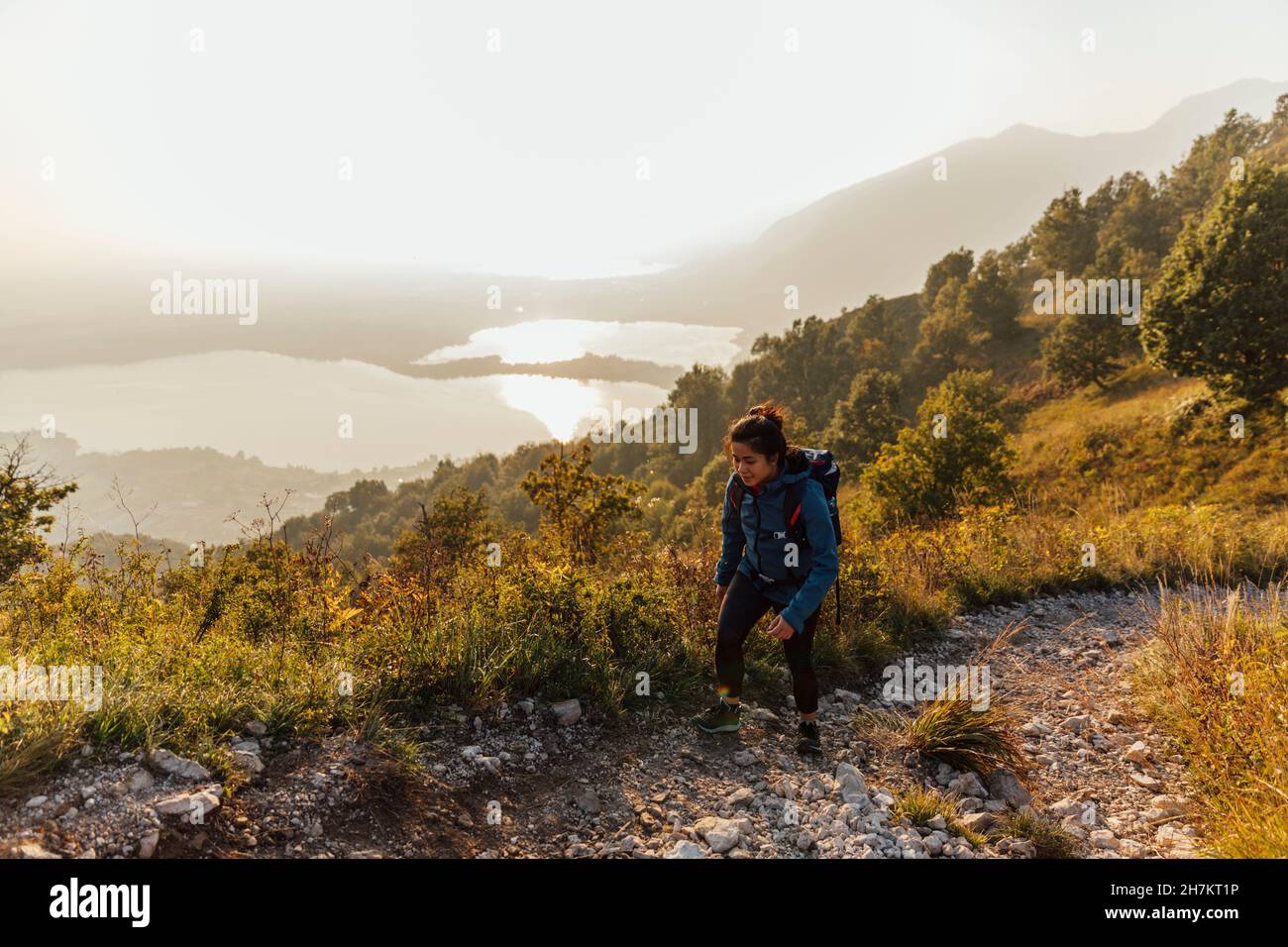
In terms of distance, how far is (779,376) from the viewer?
290 ft

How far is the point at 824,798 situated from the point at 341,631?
3.82 meters

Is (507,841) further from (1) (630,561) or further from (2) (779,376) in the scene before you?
(2) (779,376)

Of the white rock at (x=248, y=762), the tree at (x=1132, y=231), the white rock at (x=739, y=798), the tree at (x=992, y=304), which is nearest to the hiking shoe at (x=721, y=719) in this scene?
the white rock at (x=739, y=798)

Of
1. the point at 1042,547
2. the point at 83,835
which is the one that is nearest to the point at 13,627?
the point at 83,835

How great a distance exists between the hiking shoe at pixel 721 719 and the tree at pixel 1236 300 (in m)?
33.8

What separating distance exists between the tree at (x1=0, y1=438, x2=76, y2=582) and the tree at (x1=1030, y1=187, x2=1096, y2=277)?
98.1m

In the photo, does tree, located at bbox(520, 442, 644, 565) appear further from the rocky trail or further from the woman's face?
the woman's face

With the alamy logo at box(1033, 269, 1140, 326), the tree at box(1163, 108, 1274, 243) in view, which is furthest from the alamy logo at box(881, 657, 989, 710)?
the tree at box(1163, 108, 1274, 243)

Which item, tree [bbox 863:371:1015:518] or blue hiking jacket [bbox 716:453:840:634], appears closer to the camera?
blue hiking jacket [bbox 716:453:840:634]

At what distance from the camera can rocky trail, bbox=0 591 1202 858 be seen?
2.84 meters

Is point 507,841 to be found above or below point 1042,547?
below
